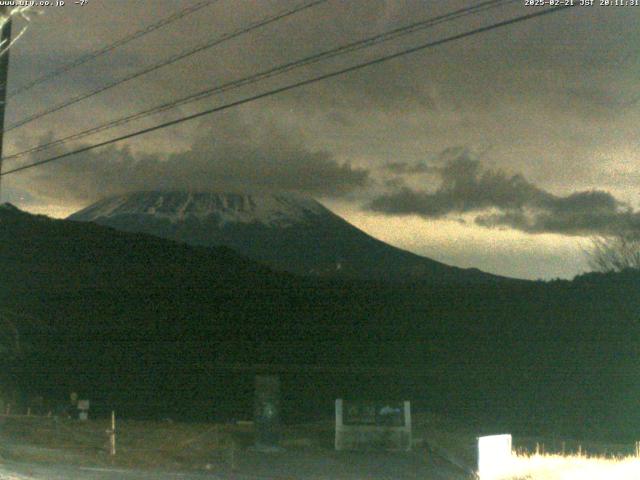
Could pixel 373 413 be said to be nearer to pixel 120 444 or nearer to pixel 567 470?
pixel 120 444

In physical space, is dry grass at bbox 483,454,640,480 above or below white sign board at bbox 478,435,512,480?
below

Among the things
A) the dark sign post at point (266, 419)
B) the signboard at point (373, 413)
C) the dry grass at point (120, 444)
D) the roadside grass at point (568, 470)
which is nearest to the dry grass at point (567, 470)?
the roadside grass at point (568, 470)

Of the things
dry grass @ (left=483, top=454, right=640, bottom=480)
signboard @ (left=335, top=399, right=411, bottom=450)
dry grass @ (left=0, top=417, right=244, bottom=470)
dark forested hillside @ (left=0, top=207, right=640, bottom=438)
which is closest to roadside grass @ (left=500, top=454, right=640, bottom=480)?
dry grass @ (left=483, top=454, right=640, bottom=480)

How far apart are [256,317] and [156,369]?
17.5 meters

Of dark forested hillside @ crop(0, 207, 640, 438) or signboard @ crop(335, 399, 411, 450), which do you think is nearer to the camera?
signboard @ crop(335, 399, 411, 450)

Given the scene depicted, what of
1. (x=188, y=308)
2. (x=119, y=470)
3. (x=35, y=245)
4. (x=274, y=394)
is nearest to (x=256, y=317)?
(x=188, y=308)

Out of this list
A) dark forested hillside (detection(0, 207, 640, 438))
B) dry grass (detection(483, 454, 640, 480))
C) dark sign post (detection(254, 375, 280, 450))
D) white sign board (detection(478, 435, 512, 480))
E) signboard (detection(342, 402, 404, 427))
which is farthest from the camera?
dark forested hillside (detection(0, 207, 640, 438))

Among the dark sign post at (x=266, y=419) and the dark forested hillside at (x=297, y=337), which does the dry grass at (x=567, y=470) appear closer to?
the dark sign post at (x=266, y=419)

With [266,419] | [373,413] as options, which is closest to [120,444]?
[266,419]

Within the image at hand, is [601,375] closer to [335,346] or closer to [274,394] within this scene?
[335,346]

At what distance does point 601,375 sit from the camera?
57.8m

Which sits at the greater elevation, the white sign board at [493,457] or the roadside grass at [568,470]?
the white sign board at [493,457]

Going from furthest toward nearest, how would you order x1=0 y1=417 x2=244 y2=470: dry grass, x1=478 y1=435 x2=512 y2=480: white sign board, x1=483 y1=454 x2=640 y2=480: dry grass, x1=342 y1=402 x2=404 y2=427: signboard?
x1=342 y1=402 x2=404 y2=427: signboard, x1=0 y1=417 x2=244 y2=470: dry grass, x1=478 y1=435 x2=512 y2=480: white sign board, x1=483 y1=454 x2=640 y2=480: dry grass

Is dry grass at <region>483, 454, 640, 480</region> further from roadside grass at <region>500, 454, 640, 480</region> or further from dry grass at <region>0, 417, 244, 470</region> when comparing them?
dry grass at <region>0, 417, 244, 470</region>
